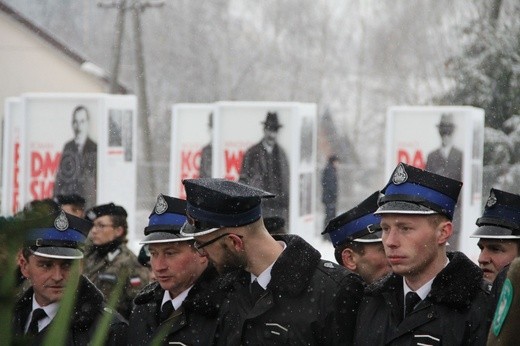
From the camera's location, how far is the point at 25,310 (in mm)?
5262

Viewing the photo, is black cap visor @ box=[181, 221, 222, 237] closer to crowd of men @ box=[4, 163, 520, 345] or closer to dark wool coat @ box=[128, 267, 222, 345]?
crowd of men @ box=[4, 163, 520, 345]

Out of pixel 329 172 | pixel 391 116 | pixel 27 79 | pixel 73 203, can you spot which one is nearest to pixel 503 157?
pixel 329 172

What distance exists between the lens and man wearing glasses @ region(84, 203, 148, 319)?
26.0 feet

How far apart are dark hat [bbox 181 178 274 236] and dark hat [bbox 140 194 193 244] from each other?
835 millimetres

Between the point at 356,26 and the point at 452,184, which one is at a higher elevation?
the point at 356,26

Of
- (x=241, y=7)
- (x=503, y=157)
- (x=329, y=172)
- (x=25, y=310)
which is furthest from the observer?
(x=241, y=7)

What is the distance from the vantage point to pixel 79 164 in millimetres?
14453

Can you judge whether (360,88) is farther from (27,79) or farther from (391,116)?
(391,116)

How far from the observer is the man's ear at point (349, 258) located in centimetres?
546

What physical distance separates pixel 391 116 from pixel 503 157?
9.76 metres

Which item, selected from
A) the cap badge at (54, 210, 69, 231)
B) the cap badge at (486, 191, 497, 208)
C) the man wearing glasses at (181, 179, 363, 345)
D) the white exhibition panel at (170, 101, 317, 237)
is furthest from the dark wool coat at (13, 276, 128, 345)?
the white exhibition panel at (170, 101, 317, 237)

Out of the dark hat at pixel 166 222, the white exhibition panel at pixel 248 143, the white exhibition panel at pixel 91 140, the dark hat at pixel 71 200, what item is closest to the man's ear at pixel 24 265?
the dark hat at pixel 166 222

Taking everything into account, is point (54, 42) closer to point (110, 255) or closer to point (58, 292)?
point (110, 255)

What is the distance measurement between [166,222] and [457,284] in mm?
1782
